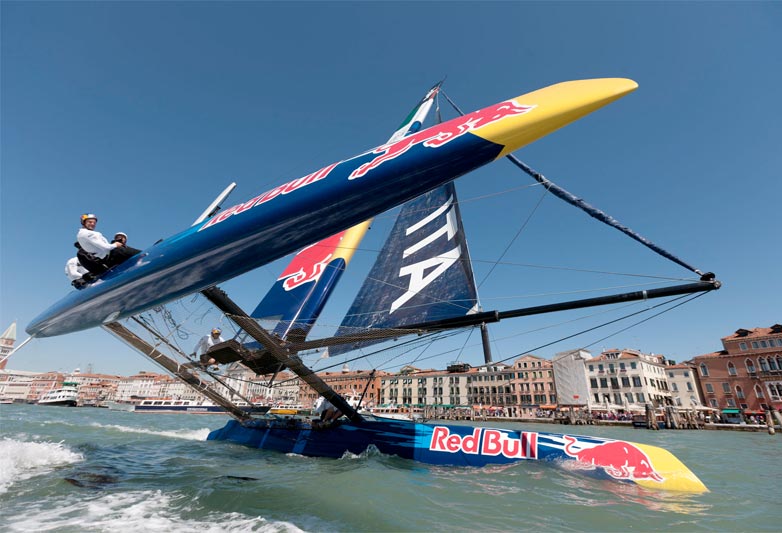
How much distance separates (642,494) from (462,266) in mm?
5212

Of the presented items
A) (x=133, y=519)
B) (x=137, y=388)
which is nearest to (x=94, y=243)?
(x=133, y=519)

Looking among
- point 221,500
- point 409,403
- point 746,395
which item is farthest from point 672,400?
point 221,500

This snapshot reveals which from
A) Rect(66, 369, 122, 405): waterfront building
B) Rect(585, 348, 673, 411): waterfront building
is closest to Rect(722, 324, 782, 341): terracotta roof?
Rect(585, 348, 673, 411): waterfront building

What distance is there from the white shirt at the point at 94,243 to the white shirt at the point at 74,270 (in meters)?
0.68

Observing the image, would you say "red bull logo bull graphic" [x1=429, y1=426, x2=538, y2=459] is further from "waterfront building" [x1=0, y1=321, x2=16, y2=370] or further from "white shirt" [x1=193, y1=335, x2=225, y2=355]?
"waterfront building" [x1=0, y1=321, x2=16, y2=370]

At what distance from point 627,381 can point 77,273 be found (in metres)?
59.6

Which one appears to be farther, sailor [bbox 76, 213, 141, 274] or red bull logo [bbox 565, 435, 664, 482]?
red bull logo [bbox 565, 435, 664, 482]

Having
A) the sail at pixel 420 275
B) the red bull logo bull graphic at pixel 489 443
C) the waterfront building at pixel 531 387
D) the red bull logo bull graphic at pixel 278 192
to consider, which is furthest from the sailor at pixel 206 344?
the waterfront building at pixel 531 387

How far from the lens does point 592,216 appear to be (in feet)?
19.9

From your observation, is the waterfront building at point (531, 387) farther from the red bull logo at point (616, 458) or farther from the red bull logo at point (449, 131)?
the red bull logo at point (449, 131)

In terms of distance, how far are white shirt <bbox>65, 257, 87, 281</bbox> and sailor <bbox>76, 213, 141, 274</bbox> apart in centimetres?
41

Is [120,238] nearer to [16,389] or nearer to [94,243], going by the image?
[94,243]

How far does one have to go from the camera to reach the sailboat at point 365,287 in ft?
11.6

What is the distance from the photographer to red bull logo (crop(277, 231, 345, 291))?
11.1 m
